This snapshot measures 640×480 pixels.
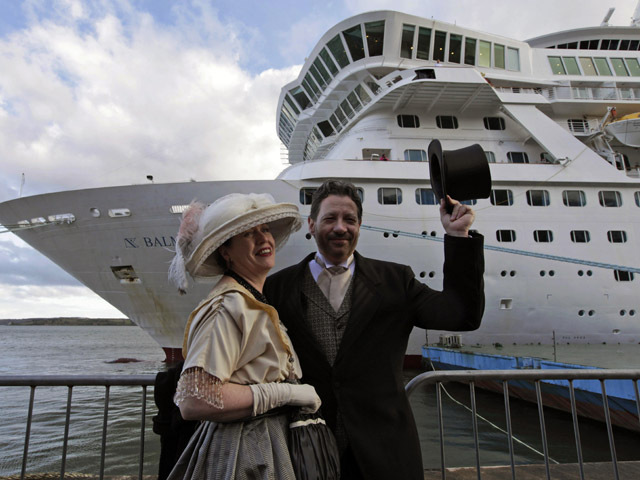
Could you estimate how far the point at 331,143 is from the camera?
55.0 feet

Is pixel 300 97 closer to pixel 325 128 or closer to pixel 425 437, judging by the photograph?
pixel 325 128

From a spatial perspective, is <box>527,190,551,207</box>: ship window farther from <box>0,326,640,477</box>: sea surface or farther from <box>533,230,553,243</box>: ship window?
<box>0,326,640,477</box>: sea surface

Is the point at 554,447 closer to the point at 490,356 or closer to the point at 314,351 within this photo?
the point at 490,356

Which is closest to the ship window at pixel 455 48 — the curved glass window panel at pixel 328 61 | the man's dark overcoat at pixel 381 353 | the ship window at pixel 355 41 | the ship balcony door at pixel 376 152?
the ship window at pixel 355 41

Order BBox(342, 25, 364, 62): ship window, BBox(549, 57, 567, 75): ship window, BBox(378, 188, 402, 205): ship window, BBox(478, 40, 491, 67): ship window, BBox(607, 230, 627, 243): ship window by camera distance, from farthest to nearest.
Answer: BBox(549, 57, 567, 75): ship window < BBox(478, 40, 491, 67): ship window < BBox(342, 25, 364, 62): ship window < BBox(607, 230, 627, 243): ship window < BBox(378, 188, 402, 205): ship window

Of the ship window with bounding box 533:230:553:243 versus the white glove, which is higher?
the ship window with bounding box 533:230:553:243

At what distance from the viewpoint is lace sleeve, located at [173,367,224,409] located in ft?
4.40

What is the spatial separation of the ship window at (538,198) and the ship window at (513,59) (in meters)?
6.36

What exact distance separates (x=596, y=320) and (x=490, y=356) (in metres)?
4.87

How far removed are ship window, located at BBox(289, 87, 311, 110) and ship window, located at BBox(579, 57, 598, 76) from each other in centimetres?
1155

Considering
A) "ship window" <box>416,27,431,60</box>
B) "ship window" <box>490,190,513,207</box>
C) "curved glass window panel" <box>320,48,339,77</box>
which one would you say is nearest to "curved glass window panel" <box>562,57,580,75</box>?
"ship window" <box>416,27,431,60</box>

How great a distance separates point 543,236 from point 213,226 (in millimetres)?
12734

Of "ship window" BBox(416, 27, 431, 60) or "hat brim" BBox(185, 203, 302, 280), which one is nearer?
"hat brim" BBox(185, 203, 302, 280)

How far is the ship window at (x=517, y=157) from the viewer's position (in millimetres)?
13953
